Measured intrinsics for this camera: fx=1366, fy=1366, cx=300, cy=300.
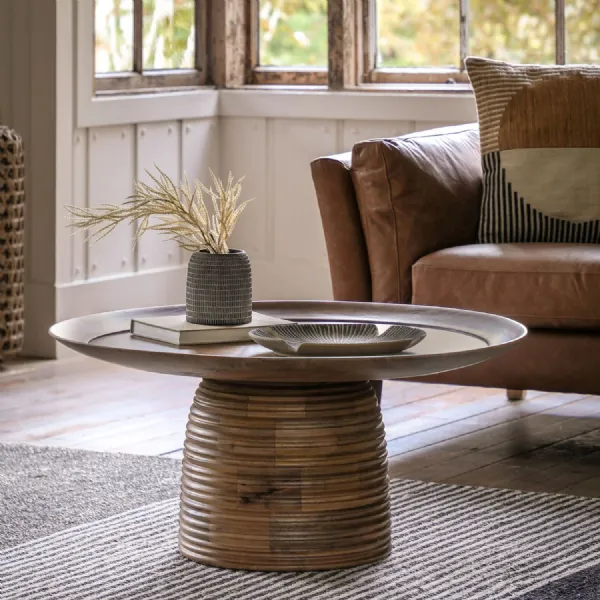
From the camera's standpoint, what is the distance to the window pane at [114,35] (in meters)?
4.58

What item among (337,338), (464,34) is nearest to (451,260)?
(337,338)

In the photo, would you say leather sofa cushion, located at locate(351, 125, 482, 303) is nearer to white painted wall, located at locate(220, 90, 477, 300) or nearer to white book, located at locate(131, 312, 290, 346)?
white book, located at locate(131, 312, 290, 346)

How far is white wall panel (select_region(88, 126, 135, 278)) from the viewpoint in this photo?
4.47 m

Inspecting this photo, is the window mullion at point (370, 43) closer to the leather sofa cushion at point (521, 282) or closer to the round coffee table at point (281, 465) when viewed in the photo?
the leather sofa cushion at point (521, 282)

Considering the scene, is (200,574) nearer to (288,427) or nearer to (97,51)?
(288,427)

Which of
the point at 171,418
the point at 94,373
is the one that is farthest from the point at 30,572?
the point at 94,373

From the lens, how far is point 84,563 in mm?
2291

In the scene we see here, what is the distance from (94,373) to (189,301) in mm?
1851

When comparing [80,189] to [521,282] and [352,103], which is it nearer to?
[352,103]

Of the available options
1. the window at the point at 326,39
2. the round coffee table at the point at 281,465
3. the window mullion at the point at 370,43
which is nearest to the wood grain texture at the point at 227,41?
the window at the point at 326,39

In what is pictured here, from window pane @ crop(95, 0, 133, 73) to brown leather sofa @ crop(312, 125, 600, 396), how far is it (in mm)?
1546

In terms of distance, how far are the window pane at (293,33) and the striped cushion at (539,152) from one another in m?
1.53

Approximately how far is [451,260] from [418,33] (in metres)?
1.86

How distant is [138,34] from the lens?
15.6 ft
